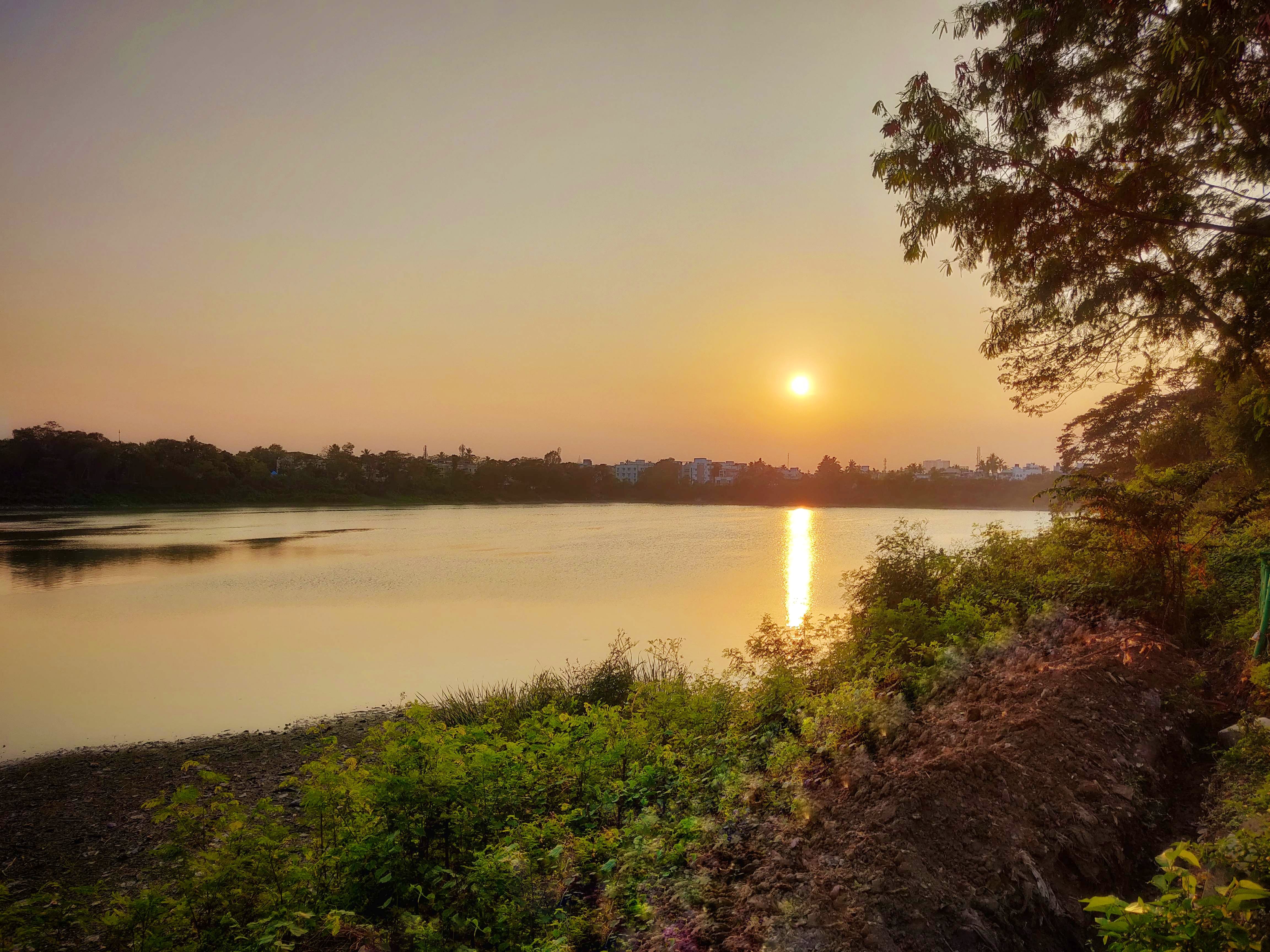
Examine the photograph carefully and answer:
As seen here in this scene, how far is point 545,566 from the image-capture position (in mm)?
36844

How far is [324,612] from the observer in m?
25.5

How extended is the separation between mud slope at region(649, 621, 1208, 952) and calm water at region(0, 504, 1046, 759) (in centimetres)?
1201

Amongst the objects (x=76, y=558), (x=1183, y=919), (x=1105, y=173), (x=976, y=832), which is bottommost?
(x=76, y=558)

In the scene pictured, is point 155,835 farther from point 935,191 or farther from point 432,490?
point 432,490

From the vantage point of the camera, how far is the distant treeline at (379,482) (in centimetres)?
7925

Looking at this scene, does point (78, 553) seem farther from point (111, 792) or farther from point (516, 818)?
point (516, 818)

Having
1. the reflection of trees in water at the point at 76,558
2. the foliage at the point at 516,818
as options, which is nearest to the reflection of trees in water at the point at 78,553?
the reflection of trees in water at the point at 76,558

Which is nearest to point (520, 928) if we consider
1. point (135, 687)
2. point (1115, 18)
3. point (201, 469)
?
point (1115, 18)

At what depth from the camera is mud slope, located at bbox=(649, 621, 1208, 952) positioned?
3.26 metres

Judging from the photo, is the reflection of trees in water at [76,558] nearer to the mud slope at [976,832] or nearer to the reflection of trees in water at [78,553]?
the reflection of trees in water at [78,553]

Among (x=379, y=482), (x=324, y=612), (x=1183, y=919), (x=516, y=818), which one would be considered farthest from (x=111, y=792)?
(x=379, y=482)

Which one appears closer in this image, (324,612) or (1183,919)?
(1183,919)

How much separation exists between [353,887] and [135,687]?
15.9 metres

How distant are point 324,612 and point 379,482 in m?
86.7
